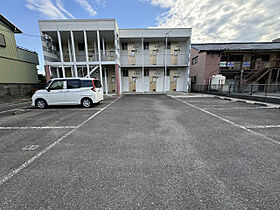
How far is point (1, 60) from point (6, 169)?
→ 1293 cm

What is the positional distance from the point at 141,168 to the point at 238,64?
19353 mm

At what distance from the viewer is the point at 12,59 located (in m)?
10.6

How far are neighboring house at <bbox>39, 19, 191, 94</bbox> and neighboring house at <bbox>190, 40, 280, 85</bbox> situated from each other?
205cm

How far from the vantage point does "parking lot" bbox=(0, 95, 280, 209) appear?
55.7 inches

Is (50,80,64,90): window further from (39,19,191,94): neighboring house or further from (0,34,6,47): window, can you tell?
(0,34,6,47): window

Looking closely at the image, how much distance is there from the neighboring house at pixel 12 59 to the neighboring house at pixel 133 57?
80.6 inches

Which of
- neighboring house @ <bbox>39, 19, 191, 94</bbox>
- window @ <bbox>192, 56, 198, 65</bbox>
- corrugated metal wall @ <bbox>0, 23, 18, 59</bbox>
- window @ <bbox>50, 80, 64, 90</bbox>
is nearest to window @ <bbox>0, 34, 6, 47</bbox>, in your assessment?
corrugated metal wall @ <bbox>0, 23, 18, 59</bbox>

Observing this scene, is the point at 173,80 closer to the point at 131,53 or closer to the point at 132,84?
the point at 132,84

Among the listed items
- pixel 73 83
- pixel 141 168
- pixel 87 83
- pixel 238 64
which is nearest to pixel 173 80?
pixel 238 64

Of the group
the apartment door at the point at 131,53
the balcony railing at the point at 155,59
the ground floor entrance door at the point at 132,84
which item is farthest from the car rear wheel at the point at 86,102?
the apartment door at the point at 131,53

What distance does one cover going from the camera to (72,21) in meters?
11.0

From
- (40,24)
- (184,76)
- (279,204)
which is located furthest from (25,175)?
(184,76)

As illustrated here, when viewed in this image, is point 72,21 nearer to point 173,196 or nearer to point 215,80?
point 173,196

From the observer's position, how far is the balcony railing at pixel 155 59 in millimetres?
15629
